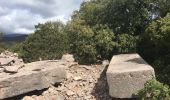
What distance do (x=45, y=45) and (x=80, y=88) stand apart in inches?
491

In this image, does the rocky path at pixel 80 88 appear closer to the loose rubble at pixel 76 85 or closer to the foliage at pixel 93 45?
the loose rubble at pixel 76 85

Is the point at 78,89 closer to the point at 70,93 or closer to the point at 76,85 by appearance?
the point at 76,85

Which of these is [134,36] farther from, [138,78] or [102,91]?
[138,78]

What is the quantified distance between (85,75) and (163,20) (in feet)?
11.4

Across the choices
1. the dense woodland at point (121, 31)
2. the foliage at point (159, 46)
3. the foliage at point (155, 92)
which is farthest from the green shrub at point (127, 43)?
the foliage at point (155, 92)

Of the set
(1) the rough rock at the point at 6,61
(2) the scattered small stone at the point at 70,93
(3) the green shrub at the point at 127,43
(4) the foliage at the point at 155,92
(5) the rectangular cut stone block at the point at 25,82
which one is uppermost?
(3) the green shrub at the point at 127,43

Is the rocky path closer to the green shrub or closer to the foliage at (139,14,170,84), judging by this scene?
the foliage at (139,14,170,84)

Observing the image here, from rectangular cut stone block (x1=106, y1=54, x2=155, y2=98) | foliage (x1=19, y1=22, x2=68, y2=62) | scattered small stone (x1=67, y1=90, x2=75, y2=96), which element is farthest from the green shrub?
foliage (x1=19, y1=22, x2=68, y2=62)

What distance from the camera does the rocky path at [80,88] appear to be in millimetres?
12609

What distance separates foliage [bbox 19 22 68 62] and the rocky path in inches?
375

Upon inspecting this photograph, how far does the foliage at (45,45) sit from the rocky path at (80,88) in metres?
9.52

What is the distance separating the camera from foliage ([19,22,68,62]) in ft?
80.2

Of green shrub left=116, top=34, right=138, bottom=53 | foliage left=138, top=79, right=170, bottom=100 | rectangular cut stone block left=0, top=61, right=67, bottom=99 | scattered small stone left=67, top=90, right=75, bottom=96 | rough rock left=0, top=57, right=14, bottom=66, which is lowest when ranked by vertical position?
scattered small stone left=67, top=90, right=75, bottom=96

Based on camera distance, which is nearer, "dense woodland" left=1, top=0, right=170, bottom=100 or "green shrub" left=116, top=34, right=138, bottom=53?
"dense woodland" left=1, top=0, right=170, bottom=100
